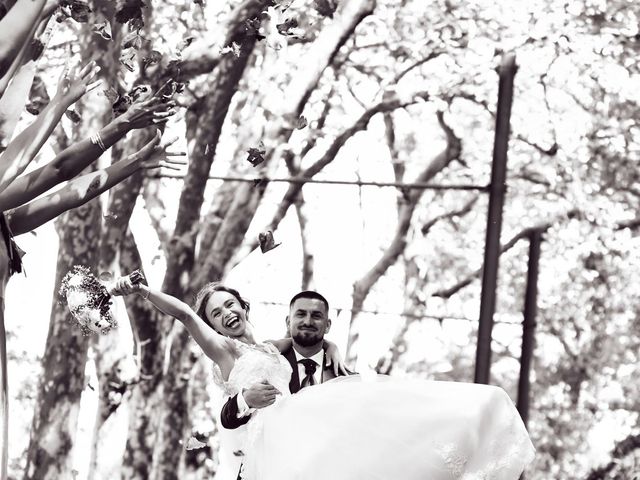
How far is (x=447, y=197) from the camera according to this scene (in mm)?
6535

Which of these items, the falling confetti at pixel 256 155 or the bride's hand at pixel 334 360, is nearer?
the bride's hand at pixel 334 360

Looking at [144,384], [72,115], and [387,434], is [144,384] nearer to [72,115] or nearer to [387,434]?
[72,115]

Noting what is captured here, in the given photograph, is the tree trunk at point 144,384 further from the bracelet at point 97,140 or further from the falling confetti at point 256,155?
the bracelet at point 97,140

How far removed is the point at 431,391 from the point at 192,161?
102 inches

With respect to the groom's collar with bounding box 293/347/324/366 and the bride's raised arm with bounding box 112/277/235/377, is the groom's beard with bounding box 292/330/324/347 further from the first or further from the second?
the bride's raised arm with bounding box 112/277/235/377

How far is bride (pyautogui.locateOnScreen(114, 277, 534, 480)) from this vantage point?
297cm

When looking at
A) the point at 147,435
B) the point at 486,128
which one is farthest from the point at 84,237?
the point at 486,128

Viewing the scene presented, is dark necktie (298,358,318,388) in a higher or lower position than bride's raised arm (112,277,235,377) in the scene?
lower

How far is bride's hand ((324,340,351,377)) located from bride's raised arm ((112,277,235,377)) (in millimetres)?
429

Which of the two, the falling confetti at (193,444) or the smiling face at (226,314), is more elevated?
the smiling face at (226,314)

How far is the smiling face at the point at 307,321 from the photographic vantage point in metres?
3.87

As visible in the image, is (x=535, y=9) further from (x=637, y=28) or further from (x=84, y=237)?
(x=84, y=237)

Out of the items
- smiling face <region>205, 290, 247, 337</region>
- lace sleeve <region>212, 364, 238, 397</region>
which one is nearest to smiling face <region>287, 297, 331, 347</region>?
smiling face <region>205, 290, 247, 337</region>

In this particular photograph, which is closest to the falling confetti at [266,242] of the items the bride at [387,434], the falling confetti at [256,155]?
the falling confetti at [256,155]
